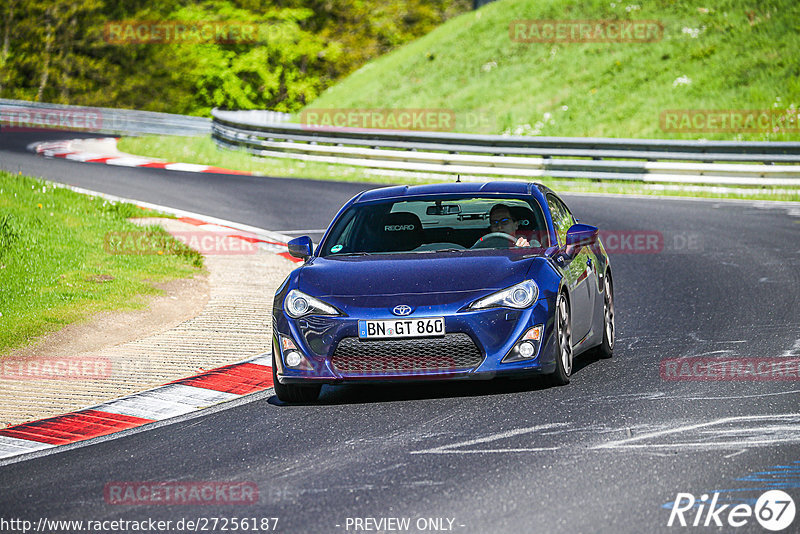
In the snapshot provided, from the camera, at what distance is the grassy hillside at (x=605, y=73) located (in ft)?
112

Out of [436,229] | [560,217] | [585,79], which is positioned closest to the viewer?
[436,229]

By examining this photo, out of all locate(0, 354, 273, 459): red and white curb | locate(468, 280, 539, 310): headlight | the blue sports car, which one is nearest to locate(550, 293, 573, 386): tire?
the blue sports car

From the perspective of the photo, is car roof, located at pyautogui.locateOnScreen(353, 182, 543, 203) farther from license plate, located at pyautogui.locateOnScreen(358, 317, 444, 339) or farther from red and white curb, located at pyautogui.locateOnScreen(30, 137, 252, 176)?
red and white curb, located at pyautogui.locateOnScreen(30, 137, 252, 176)

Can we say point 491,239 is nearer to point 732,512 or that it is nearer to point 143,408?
point 143,408

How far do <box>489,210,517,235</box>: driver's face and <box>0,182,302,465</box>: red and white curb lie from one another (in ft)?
6.72

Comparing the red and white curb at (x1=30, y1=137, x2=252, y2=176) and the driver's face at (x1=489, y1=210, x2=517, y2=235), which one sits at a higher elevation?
the driver's face at (x1=489, y1=210, x2=517, y2=235)

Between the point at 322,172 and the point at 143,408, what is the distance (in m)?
19.8

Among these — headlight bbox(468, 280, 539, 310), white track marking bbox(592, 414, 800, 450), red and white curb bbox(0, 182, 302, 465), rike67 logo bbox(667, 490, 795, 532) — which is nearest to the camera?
rike67 logo bbox(667, 490, 795, 532)

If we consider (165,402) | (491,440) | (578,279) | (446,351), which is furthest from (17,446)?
(578,279)

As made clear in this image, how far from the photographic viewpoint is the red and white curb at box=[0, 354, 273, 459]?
297 inches

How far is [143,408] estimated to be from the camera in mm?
8305

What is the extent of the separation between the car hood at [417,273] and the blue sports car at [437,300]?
10mm

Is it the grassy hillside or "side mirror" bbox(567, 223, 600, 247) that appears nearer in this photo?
"side mirror" bbox(567, 223, 600, 247)

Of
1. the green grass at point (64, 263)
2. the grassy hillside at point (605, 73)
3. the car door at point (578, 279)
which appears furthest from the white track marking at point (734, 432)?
the grassy hillside at point (605, 73)
